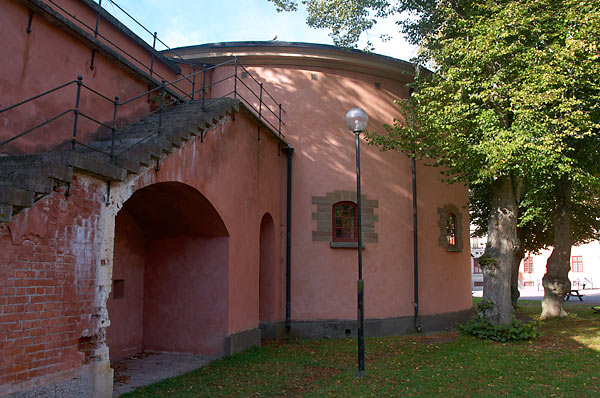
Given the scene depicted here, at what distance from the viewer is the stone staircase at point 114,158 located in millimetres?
5035

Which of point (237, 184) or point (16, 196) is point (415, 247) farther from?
point (16, 196)

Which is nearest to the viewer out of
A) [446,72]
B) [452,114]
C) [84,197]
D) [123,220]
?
[84,197]

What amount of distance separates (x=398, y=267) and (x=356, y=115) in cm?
665

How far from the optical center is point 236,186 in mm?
10406

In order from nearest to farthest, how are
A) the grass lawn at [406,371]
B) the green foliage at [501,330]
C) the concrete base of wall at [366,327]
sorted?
the grass lawn at [406,371] < the green foliage at [501,330] < the concrete base of wall at [366,327]

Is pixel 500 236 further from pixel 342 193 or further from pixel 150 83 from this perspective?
pixel 150 83

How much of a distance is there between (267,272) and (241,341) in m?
2.86

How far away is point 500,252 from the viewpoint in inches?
508

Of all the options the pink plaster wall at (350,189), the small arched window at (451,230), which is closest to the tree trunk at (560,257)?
the small arched window at (451,230)

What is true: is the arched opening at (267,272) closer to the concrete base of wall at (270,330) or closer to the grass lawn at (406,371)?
the concrete base of wall at (270,330)

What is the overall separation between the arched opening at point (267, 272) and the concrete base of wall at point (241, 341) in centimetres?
155

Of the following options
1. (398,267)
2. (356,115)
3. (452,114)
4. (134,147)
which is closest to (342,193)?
(398,267)

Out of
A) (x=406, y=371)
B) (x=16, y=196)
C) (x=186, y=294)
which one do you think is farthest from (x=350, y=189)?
(x=16, y=196)

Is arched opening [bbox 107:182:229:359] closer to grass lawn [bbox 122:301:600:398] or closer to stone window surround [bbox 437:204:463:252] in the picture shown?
grass lawn [bbox 122:301:600:398]
